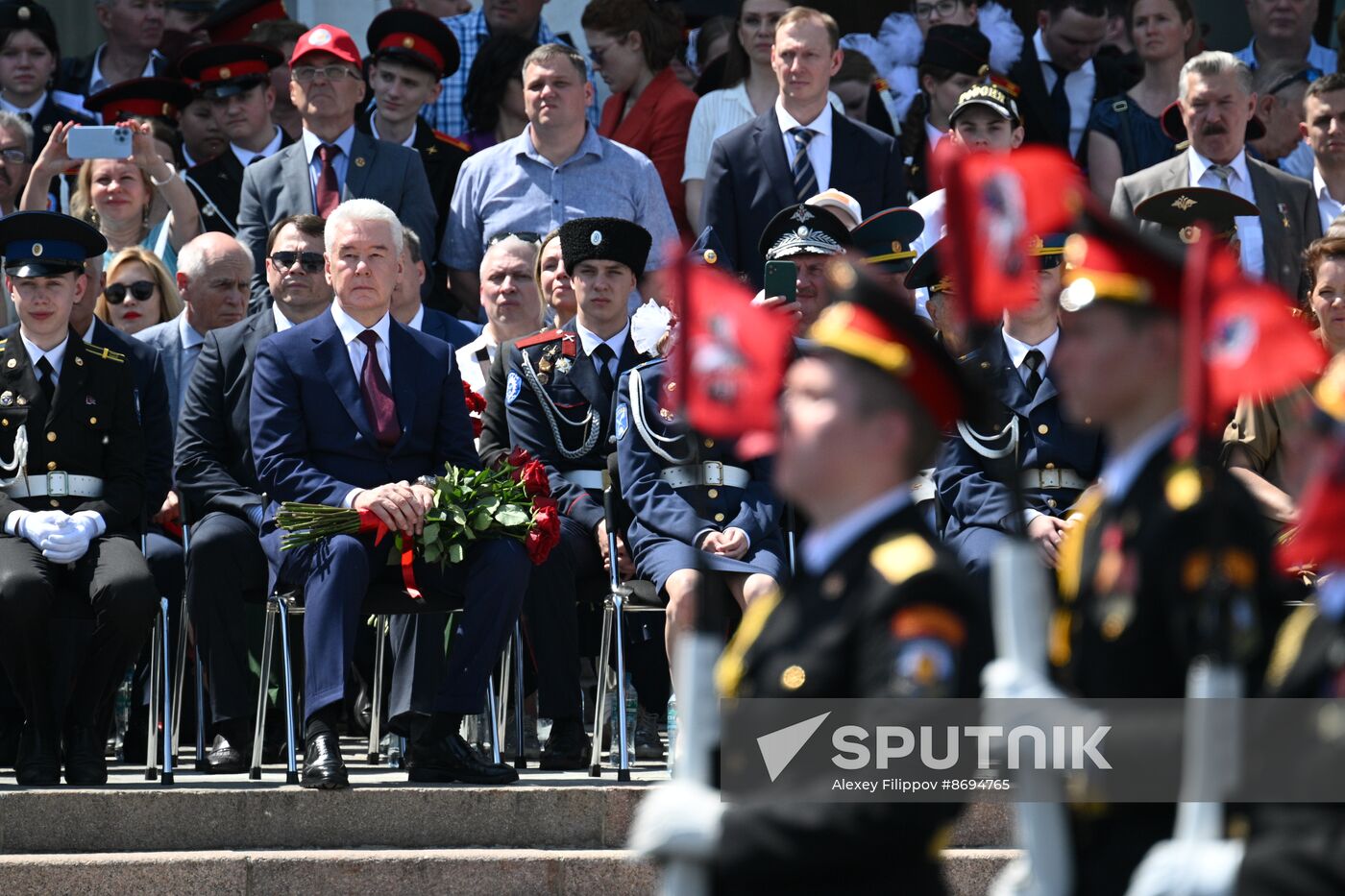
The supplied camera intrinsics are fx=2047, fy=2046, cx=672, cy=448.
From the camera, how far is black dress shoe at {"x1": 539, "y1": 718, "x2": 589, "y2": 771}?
8.16 metres

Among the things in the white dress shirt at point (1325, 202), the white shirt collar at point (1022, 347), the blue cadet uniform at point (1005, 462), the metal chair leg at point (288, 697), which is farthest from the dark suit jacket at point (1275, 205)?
the metal chair leg at point (288, 697)

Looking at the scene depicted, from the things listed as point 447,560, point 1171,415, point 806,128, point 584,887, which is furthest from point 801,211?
point 1171,415

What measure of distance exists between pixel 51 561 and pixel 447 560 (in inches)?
57.9

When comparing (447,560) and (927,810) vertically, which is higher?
(447,560)

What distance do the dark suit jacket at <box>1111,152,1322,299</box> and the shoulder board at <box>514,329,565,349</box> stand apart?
2.72m

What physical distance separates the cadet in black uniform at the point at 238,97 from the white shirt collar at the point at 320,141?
27.3 inches

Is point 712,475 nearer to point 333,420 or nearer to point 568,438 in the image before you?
point 568,438

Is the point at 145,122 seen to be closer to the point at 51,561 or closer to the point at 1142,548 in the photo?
the point at 51,561

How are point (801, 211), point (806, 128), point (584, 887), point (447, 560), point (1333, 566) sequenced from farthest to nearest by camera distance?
point (806, 128) < point (801, 211) < point (447, 560) < point (584, 887) < point (1333, 566)

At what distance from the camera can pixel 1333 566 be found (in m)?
3.10

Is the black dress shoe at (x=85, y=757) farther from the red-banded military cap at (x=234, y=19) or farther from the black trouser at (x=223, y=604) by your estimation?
the red-banded military cap at (x=234, y=19)

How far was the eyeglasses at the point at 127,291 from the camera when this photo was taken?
952cm

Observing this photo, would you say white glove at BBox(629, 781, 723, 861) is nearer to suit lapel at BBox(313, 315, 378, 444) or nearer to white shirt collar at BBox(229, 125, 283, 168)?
suit lapel at BBox(313, 315, 378, 444)

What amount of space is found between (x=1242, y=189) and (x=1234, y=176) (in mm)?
77
